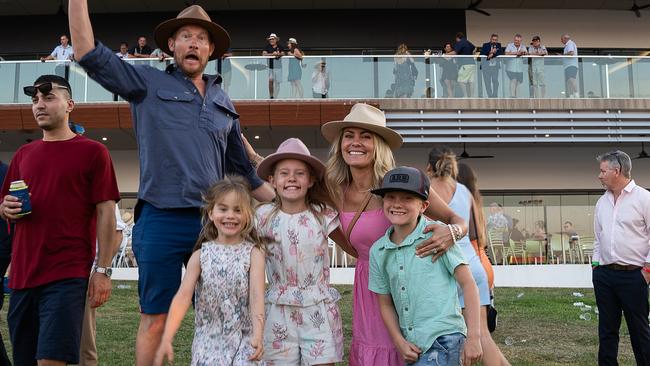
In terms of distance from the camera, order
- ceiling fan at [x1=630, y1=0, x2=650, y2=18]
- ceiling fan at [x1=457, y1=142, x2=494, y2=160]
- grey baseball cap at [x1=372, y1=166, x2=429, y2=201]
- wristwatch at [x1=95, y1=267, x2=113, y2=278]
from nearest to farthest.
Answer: grey baseball cap at [x1=372, y1=166, x2=429, y2=201], wristwatch at [x1=95, y1=267, x2=113, y2=278], ceiling fan at [x1=457, y1=142, x2=494, y2=160], ceiling fan at [x1=630, y1=0, x2=650, y2=18]

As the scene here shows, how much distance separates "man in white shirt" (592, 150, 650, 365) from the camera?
553cm

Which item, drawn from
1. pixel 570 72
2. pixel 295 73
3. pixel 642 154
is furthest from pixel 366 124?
pixel 642 154

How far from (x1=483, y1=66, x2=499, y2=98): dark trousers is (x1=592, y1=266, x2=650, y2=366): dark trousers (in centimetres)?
1276

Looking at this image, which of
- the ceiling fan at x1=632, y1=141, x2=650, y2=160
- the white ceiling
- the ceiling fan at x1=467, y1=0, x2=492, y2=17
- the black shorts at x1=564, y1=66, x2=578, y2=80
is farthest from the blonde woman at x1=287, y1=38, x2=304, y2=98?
the ceiling fan at x1=632, y1=141, x2=650, y2=160

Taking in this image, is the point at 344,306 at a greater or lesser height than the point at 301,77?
lesser

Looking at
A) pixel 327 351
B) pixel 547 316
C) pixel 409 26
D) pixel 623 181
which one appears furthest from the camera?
pixel 409 26

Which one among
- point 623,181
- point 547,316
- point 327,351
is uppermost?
point 623,181

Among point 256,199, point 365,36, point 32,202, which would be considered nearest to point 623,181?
point 256,199

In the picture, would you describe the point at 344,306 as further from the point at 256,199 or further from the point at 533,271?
the point at 533,271

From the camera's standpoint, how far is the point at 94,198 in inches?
143

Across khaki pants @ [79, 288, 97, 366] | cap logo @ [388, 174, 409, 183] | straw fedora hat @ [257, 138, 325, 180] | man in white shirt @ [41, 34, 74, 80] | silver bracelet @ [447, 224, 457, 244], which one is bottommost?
khaki pants @ [79, 288, 97, 366]

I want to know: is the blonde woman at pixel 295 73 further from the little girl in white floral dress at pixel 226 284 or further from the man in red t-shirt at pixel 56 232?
the little girl in white floral dress at pixel 226 284

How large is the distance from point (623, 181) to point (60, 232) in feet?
16.0

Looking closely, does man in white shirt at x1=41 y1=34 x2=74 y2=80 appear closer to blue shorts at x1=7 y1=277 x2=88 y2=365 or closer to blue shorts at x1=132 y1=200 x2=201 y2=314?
blue shorts at x1=7 y1=277 x2=88 y2=365
